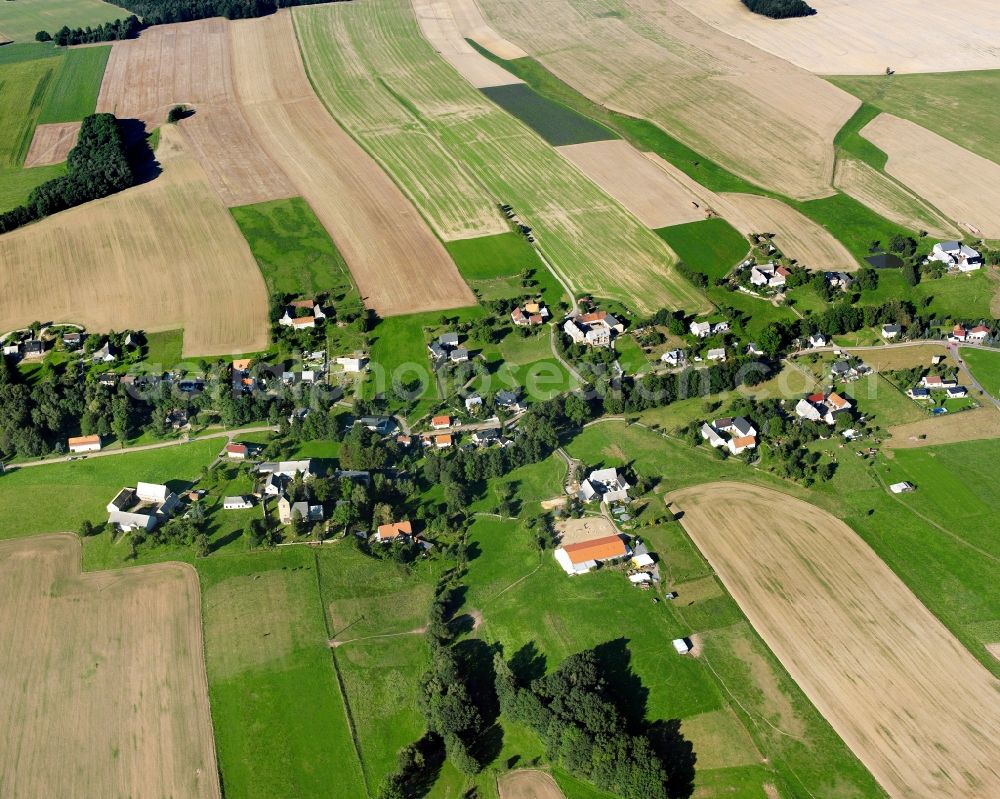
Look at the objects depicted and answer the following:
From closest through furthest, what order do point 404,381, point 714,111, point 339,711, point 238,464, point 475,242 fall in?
point 339,711, point 238,464, point 404,381, point 475,242, point 714,111

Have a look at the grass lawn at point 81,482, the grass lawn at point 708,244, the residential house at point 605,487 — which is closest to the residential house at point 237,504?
the grass lawn at point 81,482

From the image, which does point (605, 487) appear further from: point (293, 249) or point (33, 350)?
point (33, 350)

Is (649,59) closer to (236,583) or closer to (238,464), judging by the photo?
(238,464)

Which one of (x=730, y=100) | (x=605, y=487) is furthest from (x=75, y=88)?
(x=605, y=487)

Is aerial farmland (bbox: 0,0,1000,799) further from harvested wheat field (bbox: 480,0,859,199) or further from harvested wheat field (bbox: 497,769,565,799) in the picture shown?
harvested wheat field (bbox: 480,0,859,199)

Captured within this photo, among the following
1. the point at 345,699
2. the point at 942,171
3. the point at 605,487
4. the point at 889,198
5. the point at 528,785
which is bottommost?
the point at 528,785

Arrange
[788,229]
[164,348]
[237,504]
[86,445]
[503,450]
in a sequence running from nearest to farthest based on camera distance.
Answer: [237,504] → [503,450] → [86,445] → [164,348] → [788,229]

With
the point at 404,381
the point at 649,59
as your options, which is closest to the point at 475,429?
the point at 404,381

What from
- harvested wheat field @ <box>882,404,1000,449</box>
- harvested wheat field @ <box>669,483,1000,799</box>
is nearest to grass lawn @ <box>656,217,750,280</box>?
harvested wheat field @ <box>882,404,1000,449</box>
